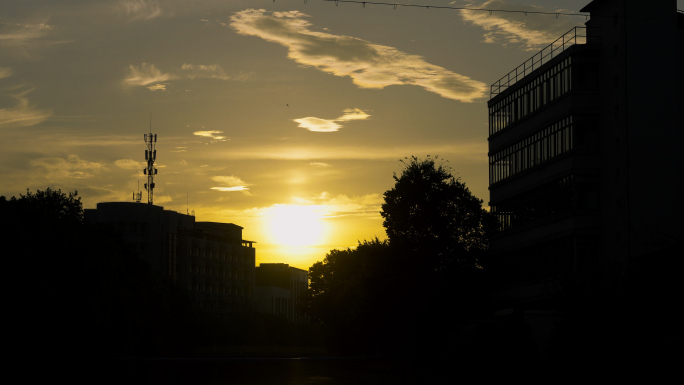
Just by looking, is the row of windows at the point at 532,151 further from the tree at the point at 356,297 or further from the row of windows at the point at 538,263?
the tree at the point at 356,297

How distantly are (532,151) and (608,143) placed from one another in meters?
8.80

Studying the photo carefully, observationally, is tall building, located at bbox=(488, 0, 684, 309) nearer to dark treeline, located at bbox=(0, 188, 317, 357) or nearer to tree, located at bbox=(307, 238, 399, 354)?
tree, located at bbox=(307, 238, 399, 354)

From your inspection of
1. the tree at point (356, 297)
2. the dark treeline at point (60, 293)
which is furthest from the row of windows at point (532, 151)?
the dark treeline at point (60, 293)

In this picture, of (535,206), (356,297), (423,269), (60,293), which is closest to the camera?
(60,293)

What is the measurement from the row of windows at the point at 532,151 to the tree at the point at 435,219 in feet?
13.0

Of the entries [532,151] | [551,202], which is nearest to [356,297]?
[532,151]

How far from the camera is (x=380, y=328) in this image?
276 ft

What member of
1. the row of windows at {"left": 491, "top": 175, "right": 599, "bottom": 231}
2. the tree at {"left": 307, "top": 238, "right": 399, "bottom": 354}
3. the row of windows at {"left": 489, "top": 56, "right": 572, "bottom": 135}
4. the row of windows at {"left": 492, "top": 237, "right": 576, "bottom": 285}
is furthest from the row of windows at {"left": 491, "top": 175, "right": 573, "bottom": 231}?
the tree at {"left": 307, "top": 238, "right": 399, "bottom": 354}

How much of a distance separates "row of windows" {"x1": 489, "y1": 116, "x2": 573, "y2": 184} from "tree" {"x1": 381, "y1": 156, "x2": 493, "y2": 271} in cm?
396

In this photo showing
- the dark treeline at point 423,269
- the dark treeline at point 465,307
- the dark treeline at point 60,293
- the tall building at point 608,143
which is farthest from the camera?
the dark treeline at point 423,269

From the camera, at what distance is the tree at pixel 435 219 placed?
271 feet

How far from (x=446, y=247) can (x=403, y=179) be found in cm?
755

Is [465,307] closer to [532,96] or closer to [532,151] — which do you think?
[532,151]

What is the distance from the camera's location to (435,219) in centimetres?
8350
